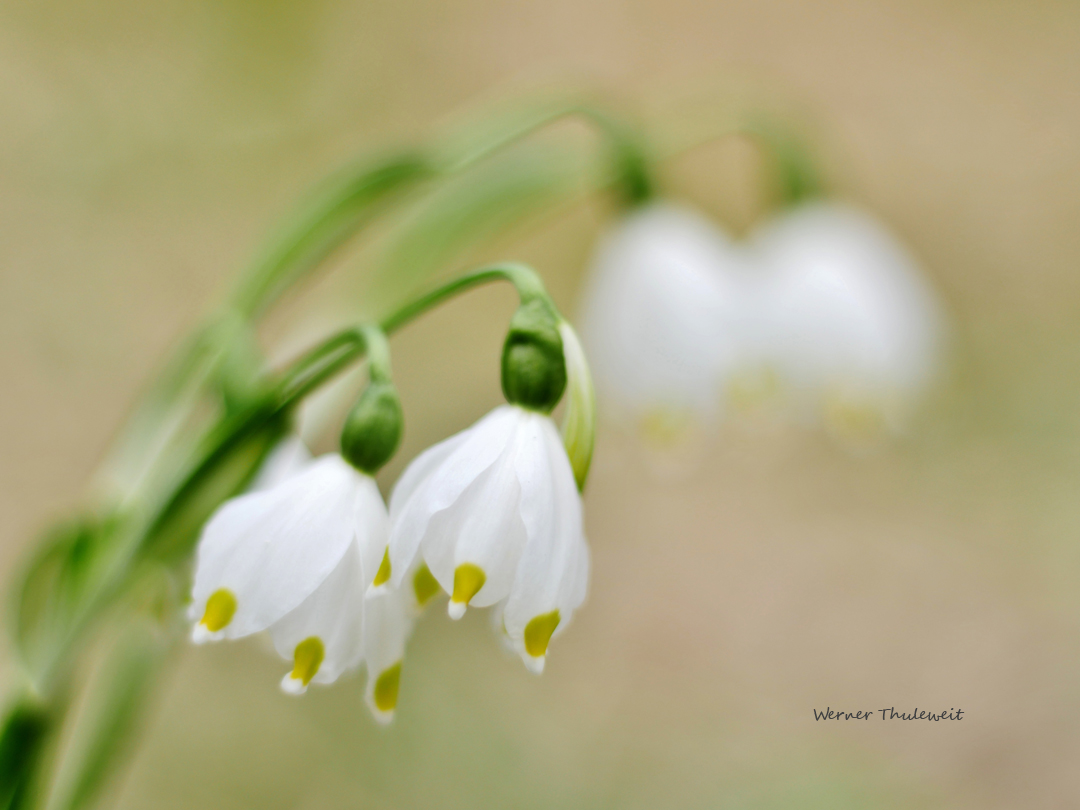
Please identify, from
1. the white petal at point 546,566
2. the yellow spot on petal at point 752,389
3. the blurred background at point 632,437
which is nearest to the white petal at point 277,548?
the white petal at point 546,566

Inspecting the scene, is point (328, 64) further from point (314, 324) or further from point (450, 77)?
point (314, 324)

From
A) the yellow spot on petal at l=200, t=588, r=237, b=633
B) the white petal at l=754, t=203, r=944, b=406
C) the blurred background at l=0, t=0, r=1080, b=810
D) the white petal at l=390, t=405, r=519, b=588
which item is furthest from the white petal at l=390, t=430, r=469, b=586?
the white petal at l=754, t=203, r=944, b=406

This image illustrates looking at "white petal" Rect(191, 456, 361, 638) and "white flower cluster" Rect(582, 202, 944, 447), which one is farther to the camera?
"white flower cluster" Rect(582, 202, 944, 447)

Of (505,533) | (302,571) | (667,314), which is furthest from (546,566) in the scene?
(667,314)

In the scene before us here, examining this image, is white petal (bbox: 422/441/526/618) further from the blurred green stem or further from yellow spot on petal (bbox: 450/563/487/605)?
the blurred green stem

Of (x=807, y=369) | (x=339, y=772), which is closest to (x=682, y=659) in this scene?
(x=339, y=772)

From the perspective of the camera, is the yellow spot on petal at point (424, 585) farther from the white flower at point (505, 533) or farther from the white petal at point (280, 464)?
the white petal at point (280, 464)

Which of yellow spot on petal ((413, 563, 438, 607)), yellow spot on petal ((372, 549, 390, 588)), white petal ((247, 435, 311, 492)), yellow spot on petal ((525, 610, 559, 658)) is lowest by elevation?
yellow spot on petal ((525, 610, 559, 658))
